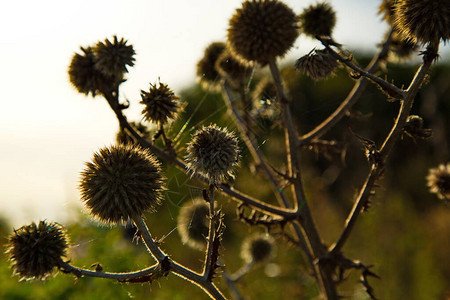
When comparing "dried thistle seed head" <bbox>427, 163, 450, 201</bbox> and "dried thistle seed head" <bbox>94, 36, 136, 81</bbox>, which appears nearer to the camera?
"dried thistle seed head" <bbox>94, 36, 136, 81</bbox>

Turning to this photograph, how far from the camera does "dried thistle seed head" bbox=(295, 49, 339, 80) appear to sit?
2.18m

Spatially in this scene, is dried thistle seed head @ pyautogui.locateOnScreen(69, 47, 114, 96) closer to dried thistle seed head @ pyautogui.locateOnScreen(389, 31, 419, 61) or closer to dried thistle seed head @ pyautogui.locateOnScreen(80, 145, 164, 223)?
dried thistle seed head @ pyautogui.locateOnScreen(80, 145, 164, 223)

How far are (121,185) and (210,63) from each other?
1886 millimetres

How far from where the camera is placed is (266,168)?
3113mm

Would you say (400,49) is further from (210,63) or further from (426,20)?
(210,63)

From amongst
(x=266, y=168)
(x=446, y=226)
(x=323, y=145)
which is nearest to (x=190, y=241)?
(x=266, y=168)

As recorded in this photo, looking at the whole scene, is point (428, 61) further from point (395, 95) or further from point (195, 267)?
point (195, 267)

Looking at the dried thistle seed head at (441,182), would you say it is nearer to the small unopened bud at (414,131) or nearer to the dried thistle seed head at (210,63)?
the small unopened bud at (414,131)

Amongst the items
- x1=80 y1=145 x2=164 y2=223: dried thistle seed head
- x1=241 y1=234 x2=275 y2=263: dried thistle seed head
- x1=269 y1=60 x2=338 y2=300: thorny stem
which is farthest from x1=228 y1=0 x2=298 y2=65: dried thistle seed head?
x1=241 y1=234 x2=275 y2=263: dried thistle seed head

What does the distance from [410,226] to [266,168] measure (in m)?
5.64

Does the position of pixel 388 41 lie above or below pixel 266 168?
above

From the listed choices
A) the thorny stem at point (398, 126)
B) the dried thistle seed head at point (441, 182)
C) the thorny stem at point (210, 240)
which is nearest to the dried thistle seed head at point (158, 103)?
the thorny stem at point (210, 240)

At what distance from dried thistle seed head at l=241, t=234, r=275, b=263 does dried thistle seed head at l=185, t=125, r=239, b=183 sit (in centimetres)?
253

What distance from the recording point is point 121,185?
1963mm
